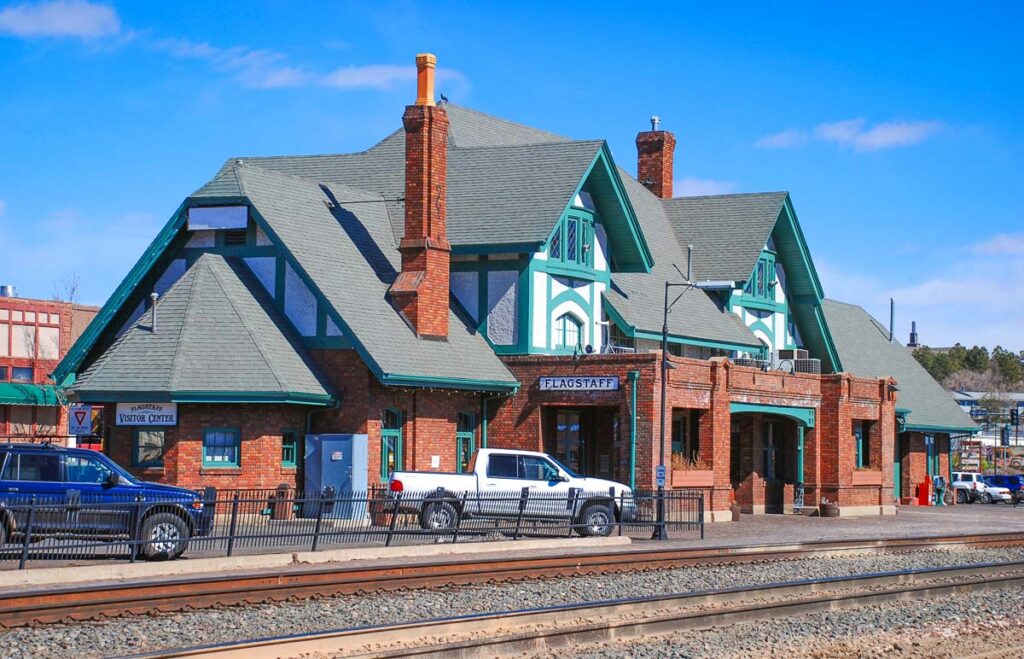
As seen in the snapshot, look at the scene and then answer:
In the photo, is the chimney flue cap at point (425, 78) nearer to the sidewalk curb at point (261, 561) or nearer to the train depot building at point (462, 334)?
the train depot building at point (462, 334)

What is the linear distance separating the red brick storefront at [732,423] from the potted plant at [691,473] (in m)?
0.04

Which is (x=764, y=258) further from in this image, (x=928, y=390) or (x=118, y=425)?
(x=118, y=425)

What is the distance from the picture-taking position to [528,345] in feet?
128

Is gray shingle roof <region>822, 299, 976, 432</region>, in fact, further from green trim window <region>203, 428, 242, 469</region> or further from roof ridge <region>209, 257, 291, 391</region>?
green trim window <region>203, 428, 242, 469</region>

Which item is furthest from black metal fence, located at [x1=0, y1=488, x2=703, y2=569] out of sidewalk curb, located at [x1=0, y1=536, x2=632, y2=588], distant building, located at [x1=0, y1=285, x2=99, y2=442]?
distant building, located at [x1=0, y1=285, x2=99, y2=442]

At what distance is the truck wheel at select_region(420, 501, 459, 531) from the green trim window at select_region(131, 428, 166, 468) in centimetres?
747

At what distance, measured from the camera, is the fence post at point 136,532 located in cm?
2195

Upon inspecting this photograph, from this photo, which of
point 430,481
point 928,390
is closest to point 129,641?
point 430,481

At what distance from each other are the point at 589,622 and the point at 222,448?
56.6 ft

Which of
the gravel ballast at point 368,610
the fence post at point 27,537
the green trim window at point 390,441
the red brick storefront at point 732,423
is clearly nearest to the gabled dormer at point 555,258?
the red brick storefront at point 732,423

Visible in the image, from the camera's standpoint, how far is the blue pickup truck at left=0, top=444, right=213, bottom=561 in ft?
72.9

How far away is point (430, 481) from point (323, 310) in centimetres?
658

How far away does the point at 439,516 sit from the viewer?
95.0ft

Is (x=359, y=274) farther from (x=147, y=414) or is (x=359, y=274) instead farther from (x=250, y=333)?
(x=147, y=414)
